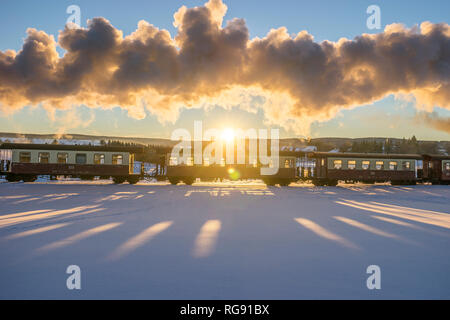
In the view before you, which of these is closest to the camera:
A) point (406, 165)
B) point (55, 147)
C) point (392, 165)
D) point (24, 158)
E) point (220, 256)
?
point (220, 256)

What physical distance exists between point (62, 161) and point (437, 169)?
140 feet

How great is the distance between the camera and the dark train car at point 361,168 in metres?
27.4

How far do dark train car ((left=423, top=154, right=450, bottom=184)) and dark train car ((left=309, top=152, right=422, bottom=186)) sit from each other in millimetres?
4136

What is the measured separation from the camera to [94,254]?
5.38 m

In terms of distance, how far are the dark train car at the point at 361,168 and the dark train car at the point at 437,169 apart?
13.6 ft

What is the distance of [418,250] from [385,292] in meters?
2.87

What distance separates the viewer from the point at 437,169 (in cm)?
3136

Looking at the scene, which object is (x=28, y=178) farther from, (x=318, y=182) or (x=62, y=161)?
(x=318, y=182)

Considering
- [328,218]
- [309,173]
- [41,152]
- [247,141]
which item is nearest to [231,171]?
[247,141]

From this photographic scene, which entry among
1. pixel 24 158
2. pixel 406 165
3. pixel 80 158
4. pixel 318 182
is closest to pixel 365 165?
pixel 406 165

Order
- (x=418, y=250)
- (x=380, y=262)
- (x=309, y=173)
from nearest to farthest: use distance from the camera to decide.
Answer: (x=380, y=262)
(x=418, y=250)
(x=309, y=173)

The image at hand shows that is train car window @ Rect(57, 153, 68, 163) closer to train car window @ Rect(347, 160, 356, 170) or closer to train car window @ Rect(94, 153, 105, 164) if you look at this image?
train car window @ Rect(94, 153, 105, 164)

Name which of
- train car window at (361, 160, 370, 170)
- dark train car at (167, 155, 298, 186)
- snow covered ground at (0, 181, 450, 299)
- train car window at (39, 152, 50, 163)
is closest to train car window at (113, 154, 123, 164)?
dark train car at (167, 155, 298, 186)
